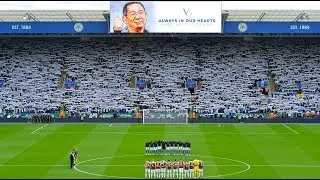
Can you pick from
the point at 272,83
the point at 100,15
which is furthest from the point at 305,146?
the point at 100,15

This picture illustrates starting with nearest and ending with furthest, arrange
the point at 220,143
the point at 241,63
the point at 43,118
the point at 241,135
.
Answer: the point at 220,143 → the point at 241,135 → the point at 43,118 → the point at 241,63

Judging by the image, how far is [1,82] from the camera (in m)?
74.9

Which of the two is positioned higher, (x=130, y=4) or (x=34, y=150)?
(x=130, y=4)

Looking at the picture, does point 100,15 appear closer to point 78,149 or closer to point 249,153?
point 78,149

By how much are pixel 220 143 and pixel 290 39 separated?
115 feet

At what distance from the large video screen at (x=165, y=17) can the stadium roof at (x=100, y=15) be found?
1.65 meters

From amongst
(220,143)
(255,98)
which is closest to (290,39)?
(255,98)

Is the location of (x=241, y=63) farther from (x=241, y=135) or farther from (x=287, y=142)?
(x=287, y=142)

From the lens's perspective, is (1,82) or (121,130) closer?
(121,130)

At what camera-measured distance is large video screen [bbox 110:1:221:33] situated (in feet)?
228

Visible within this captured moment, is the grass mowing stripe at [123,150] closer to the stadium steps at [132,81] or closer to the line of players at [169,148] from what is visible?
the line of players at [169,148]

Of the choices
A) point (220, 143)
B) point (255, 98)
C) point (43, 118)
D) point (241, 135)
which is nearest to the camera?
point (220, 143)

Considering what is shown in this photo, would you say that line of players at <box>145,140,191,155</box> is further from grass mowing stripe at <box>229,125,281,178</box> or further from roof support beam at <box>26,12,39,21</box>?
roof support beam at <box>26,12,39,21</box>

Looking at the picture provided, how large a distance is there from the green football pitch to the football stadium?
22 cm
